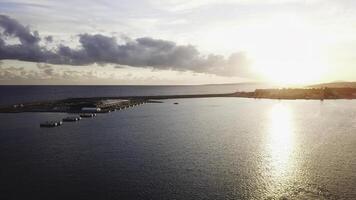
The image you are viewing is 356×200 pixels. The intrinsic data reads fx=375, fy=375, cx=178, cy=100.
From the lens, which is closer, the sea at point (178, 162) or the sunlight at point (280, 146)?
the sea at point (178, 162)

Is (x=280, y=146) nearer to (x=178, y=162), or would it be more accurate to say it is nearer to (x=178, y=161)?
(x=178, y=161)

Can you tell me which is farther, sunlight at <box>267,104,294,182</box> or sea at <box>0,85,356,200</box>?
sunlight at <box>267,104,294,182</box>

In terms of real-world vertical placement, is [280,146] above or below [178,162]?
above

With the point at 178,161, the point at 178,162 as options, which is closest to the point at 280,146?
the point at 178,161

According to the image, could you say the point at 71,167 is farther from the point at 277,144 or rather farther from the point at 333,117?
the point at 333,117
